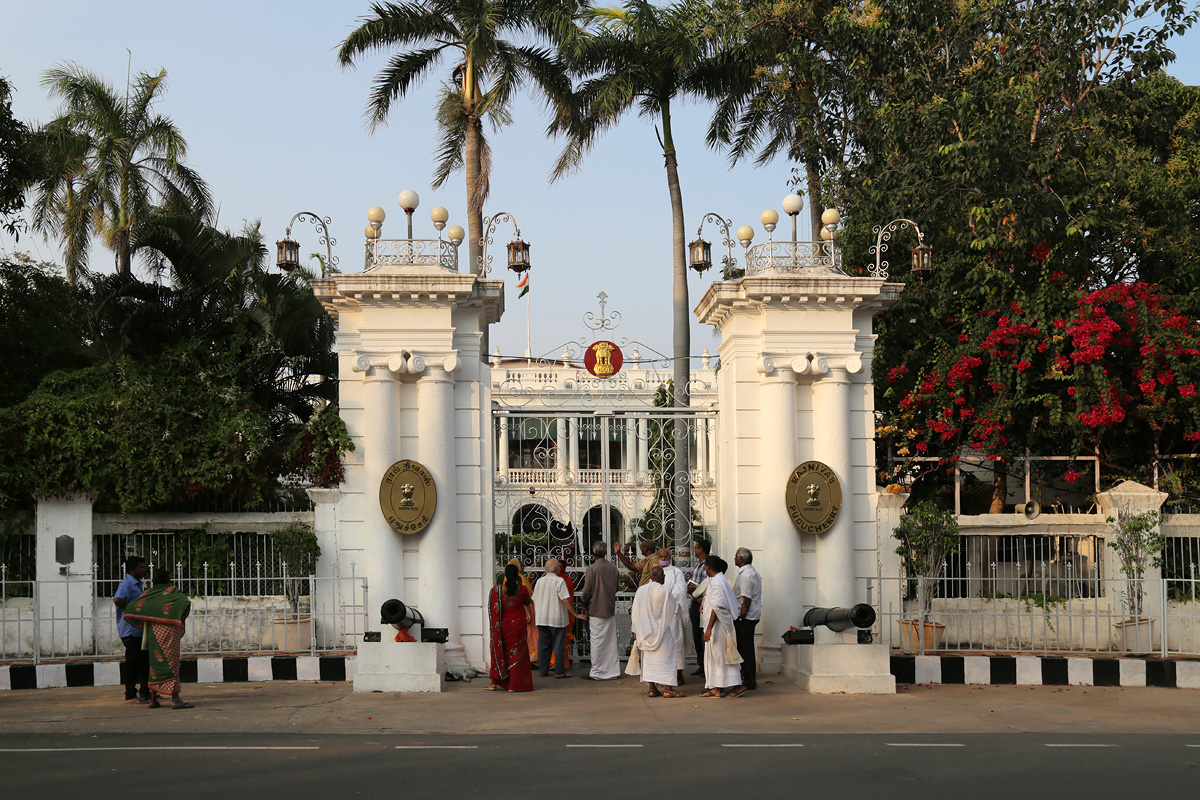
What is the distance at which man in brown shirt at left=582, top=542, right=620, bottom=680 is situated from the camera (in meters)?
11.6

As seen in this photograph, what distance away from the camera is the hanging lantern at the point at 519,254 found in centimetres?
1308

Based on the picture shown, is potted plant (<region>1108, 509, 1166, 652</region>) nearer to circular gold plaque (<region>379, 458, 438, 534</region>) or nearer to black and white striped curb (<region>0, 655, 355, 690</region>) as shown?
circular gold plaque (<region>379, 458, 438, 534</region>)

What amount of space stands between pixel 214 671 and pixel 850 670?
620 cm

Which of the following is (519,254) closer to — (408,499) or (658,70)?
(408,499)

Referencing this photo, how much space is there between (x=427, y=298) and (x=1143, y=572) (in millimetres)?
8265

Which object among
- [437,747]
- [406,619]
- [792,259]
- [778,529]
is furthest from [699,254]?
[437,747]

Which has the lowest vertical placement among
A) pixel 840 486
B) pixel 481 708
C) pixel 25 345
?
pixel 481 708

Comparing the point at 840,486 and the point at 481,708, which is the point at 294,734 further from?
the point at 840,486

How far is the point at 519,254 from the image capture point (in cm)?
1316

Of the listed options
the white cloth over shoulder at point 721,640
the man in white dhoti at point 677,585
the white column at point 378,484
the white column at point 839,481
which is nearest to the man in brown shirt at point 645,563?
the man in white dhoti at point 677,585

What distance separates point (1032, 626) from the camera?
40.1 feet

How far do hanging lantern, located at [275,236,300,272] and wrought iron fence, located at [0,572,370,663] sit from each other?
3.22 m

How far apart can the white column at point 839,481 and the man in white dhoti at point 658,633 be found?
1.94 m

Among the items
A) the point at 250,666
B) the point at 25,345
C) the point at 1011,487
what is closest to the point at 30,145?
the point at 25,345
